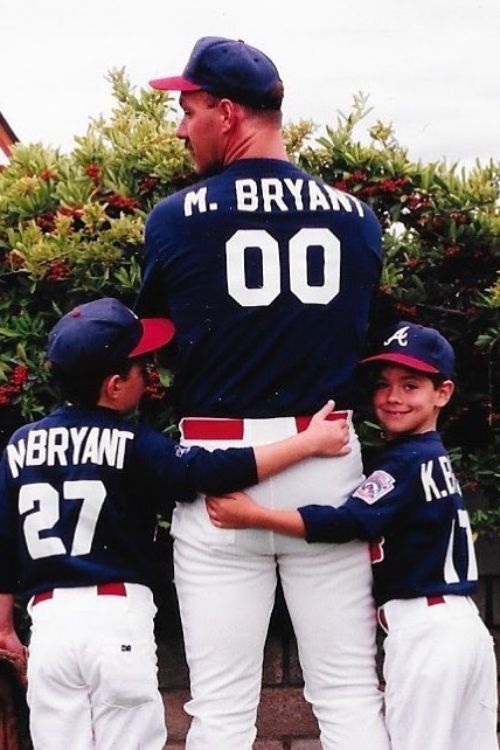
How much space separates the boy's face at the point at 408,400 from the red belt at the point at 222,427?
27 centimetres

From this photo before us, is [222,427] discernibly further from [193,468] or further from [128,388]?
[128,388]

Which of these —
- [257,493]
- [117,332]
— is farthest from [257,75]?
[257,493]

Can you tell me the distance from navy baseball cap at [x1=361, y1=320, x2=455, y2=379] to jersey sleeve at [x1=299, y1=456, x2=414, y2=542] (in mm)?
A: 279

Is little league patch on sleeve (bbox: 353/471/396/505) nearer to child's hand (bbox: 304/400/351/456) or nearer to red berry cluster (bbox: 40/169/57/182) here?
child's hand (bbox: 304/400/351/456)

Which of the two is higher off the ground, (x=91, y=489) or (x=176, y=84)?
(x=176, y=84)

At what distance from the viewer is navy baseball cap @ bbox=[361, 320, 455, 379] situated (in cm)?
311

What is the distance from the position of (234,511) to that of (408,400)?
0.64 m

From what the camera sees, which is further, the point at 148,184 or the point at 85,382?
the point at 148,184

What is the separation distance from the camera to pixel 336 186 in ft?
12.0

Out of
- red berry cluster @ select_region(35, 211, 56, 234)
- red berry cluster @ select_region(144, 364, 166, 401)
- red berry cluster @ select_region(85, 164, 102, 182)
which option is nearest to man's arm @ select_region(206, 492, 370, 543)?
red berry cluster @ select_region(144, 364, 166, 401)

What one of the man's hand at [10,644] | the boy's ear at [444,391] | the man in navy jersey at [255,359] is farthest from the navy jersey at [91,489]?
the boy's ear at [444,391]

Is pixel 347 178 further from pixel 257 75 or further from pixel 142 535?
pixel 142 535

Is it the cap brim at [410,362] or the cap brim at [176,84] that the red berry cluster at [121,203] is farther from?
the cap brim at [410,362]

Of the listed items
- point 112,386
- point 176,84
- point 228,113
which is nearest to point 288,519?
point 112,386
